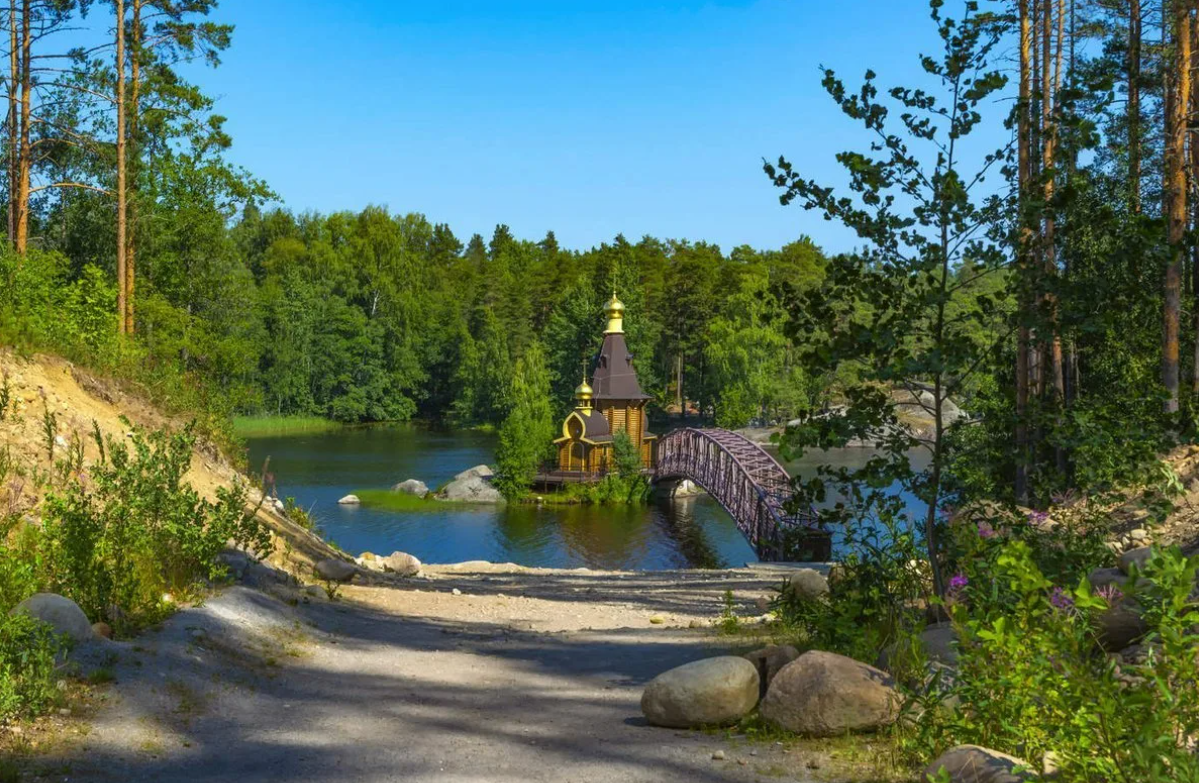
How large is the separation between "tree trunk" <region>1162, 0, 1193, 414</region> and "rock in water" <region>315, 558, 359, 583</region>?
40.1 feet

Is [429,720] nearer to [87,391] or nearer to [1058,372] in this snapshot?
[87,391]

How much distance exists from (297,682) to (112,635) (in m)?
1.26

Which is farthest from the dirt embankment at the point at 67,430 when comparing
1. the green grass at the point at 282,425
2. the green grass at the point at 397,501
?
the green grass at the point at 282,425

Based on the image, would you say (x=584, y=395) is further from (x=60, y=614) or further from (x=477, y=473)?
(x=60, y=614)

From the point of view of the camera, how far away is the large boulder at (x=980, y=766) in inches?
162

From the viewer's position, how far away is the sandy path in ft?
17.4

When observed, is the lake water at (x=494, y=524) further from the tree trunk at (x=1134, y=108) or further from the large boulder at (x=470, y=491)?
the tree trunk at (x=1134, y=108)

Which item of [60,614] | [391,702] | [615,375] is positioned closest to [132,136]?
[60,614]

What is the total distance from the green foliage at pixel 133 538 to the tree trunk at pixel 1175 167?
13916 millimetres

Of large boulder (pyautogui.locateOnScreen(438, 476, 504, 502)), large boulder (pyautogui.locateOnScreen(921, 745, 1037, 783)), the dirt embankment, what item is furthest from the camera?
large boulder (pyautogui.locateOnScreen(438, 476, 504, 502))

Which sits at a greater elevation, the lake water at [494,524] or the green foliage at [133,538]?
the green foliage at [133,538]

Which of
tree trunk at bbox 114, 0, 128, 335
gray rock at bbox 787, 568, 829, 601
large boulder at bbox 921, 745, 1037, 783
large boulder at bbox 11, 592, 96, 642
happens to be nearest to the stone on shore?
tree trunk at bbox 114, 0, 128, 335

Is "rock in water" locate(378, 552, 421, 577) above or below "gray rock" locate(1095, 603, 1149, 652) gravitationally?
below

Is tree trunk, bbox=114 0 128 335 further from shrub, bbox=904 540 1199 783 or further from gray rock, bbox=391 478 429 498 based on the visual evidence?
gray rock, bbox=391 478 429 498
